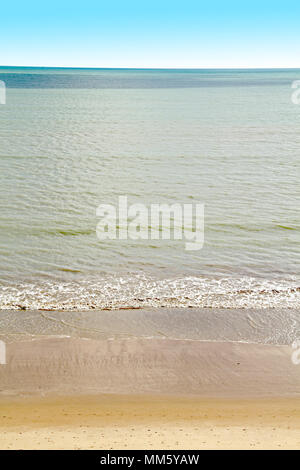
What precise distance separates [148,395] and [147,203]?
1079 centimetres

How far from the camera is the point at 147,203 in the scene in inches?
677

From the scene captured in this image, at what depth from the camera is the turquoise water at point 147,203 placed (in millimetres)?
10594

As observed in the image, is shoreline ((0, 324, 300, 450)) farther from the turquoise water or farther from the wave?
the turquoise water

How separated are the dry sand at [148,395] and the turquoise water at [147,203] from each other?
5.81 feet

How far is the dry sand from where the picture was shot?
5.69 metres

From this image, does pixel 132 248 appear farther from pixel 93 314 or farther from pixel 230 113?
pixel 230 113

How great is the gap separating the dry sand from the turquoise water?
177 cm

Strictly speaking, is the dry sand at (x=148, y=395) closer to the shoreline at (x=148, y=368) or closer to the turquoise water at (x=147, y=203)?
the shoreline at (x=148, y=368)

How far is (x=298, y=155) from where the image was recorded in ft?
88.7

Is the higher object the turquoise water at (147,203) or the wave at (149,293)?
the turquoise water at (147,203)

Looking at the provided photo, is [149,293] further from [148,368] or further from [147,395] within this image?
[147,395]

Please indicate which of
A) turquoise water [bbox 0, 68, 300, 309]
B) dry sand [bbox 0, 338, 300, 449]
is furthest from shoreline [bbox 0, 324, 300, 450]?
turquoise water [bbox 0, 68, 300, 309]

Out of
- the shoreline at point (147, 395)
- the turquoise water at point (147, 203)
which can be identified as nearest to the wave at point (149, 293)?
the turquoise water at point (147, 203)

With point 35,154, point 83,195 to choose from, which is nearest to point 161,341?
point 83,195
